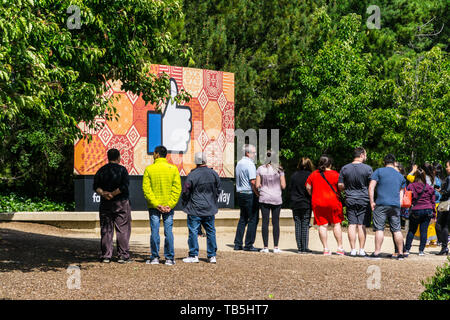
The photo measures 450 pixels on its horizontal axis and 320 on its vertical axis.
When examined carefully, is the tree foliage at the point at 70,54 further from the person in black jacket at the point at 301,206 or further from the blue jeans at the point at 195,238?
the person in black jacket at the point at 301,206

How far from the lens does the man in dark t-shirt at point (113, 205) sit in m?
9.74

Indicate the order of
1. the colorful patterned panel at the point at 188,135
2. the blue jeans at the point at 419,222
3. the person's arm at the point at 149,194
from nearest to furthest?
the person's arm at the point at 149,194
the blue jeans at the point at 419,222
the colorful patterned panel at the point at 188,135

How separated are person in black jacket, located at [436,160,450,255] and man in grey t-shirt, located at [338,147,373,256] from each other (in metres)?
2.06

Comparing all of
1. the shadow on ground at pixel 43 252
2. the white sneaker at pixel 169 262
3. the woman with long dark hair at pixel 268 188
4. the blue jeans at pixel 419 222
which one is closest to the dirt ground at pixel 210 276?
the shadow on ground at pixel 43 252

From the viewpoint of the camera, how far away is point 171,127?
61.0 feet

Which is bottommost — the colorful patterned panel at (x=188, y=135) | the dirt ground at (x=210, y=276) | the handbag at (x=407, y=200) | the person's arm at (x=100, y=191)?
the dirt ground at (x=210, y=276)

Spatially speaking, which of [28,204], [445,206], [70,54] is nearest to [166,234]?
[70,54]

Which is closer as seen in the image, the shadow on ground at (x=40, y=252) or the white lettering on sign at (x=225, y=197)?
the shadow on ground at (x=40, y=252)

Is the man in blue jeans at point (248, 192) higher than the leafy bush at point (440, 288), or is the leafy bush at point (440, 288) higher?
the man in blue jeans at point (248, 192)

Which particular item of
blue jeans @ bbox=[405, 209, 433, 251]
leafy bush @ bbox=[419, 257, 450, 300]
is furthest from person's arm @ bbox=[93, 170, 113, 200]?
blue jeans @ bbox=[405, 209, 433, 251]

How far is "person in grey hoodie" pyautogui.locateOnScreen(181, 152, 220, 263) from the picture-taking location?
32.6 feet

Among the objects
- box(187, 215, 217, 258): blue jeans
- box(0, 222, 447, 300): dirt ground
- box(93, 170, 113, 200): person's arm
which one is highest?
box(93, 170, 113, 200): person's arm

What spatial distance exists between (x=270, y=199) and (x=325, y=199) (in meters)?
1.04

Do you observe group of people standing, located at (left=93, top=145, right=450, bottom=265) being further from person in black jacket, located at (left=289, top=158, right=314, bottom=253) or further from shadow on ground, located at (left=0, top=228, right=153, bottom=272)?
shadow on ground, located at (left=0, top=228, right=153, bottom=272)
